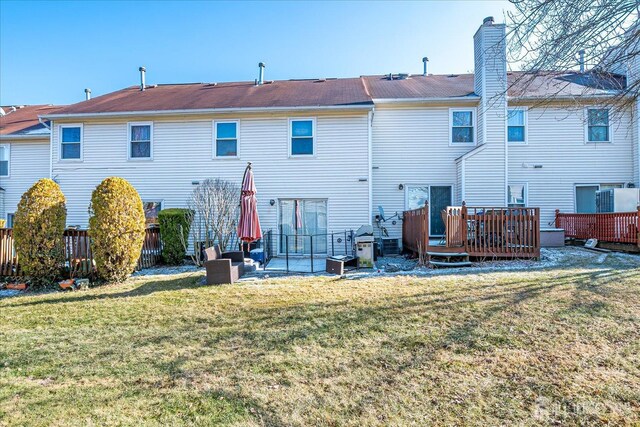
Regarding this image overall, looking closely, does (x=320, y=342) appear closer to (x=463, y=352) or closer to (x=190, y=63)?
(x=463, y=352)

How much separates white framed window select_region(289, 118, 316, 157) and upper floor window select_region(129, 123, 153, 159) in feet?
17.0

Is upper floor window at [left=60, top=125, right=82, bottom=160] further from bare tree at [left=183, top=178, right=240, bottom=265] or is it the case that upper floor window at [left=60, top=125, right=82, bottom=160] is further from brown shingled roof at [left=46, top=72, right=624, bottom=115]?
bare tree at [left=183, top=178, right=240, bottom=265]

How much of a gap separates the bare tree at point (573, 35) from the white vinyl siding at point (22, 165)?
17.0m

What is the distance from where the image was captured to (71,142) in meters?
12.3

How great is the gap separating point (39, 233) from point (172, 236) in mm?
3251

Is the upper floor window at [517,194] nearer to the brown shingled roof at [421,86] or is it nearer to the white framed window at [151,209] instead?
the brown shingled roof at [421,86]

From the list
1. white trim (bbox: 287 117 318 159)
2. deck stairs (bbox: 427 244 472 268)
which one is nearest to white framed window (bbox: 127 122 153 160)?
white trim (bbox: 287 117 318 159)

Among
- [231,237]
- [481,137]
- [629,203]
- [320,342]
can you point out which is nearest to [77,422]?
[320,342]

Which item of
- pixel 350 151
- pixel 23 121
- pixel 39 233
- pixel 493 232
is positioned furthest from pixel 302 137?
pixel 23 121

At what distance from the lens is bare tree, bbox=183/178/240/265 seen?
32.8 feet

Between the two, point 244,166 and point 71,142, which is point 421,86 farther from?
point 71,142

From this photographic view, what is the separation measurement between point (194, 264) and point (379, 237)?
611 centimetres

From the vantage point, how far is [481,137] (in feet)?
39.6

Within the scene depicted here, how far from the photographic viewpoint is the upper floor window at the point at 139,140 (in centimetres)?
1224
